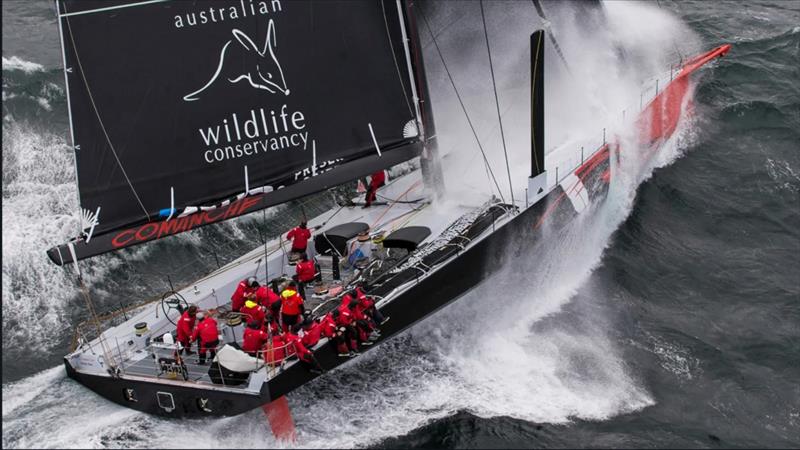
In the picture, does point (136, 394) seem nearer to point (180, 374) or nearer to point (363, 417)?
point (180, 374)

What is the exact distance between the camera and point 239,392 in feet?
49.4

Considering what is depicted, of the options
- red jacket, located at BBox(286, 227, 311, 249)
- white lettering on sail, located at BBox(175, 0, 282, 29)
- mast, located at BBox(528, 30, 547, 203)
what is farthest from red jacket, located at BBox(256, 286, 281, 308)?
mast, located at BBox(528, 30, 547, 203)

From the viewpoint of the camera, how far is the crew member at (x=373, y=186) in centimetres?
2019

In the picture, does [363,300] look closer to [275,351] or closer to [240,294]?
[275,351]

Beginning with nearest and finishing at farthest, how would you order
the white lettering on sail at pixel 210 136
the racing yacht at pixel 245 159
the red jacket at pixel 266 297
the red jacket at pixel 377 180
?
the racing yacht at pixel 245 159 < the white lettering on sail at pixel 210 136 < the red jacket at pixel 266 297 < the red jacket at pixel 377 180

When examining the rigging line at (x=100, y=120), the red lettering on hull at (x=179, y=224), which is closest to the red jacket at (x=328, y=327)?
the red lettering on hull at (x=179, y=224)

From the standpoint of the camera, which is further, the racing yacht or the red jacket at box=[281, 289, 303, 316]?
the red jacket at box=[281, 289, 303, 316]

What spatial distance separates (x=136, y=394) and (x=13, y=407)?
6.00ft

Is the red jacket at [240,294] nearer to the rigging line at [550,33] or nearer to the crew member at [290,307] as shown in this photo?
the crew member at [290,307]

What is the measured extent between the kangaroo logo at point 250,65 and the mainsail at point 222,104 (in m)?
0.02

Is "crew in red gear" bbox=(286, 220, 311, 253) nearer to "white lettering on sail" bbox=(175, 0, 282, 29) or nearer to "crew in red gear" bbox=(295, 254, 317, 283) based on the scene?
"crew in red gear" bbox=(295, 254, 317, 283)

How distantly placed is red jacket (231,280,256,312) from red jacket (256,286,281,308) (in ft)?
0.74

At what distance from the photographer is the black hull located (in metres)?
15.2

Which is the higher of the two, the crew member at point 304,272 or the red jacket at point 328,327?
the crew member at point 304,272
